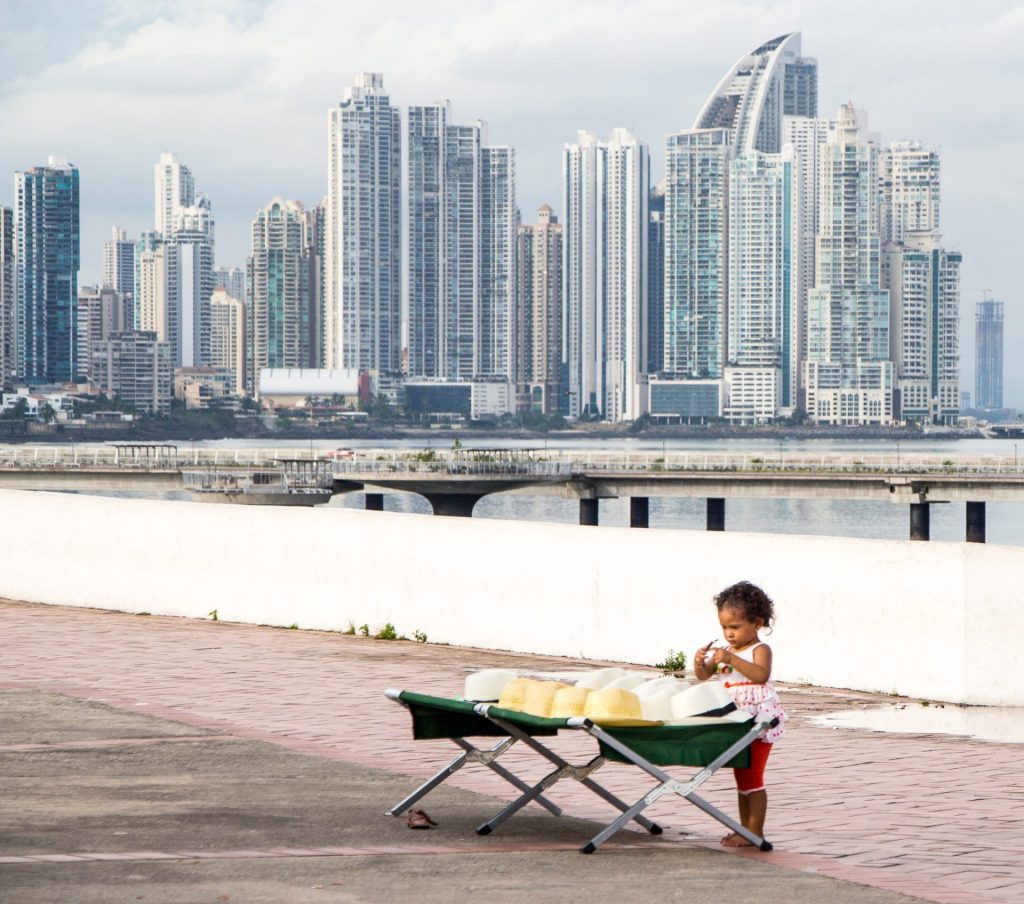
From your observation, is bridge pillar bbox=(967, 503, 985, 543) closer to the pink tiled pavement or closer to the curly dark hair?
the pink tiled pavement

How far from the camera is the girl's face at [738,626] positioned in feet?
24.6

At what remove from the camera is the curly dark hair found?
24.6ft

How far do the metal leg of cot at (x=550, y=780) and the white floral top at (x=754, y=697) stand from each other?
0.61m

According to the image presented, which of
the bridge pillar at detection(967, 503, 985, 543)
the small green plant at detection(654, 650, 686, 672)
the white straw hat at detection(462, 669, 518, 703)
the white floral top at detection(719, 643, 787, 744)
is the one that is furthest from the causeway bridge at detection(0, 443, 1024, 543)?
the white straw hat at detection(462, 669, 518, 703)

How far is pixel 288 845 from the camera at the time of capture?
7148mm

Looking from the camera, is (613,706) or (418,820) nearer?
(613,706)

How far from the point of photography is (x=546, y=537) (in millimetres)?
14484

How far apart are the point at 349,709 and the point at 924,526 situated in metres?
78.5

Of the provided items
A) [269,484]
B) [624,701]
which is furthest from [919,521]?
[624,701]

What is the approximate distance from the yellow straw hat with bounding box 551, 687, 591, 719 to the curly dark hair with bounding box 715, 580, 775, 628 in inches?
27.4

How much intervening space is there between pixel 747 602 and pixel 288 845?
206 cm

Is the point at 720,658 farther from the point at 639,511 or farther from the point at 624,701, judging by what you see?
the point at 639,511

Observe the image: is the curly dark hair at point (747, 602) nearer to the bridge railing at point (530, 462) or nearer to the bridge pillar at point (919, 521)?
the bridge pillar at point (919, 521)

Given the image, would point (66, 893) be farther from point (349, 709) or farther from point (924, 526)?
point (924, 526)
